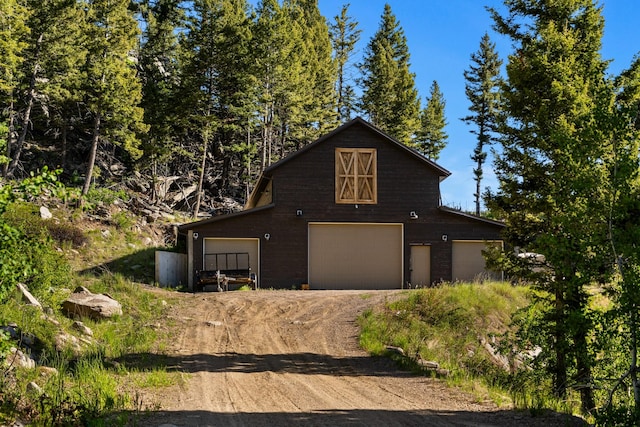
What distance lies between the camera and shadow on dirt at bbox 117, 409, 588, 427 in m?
8.25

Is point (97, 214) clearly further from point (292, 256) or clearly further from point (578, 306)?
point (578, 306)

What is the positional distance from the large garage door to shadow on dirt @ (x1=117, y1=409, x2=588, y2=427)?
16769 mm

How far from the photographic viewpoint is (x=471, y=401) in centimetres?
1004

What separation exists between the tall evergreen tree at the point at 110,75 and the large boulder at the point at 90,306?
17036mm

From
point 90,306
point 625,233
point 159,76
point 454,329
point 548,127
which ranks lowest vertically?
point 454,329

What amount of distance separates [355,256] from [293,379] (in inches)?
585

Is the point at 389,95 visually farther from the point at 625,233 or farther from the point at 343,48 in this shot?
the point at 625,233

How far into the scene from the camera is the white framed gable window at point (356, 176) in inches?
1028

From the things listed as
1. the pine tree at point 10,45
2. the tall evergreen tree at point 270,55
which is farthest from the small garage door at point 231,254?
the tall evergreen tree at point 270,55

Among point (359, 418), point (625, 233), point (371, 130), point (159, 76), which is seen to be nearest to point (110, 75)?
point (159, 76)

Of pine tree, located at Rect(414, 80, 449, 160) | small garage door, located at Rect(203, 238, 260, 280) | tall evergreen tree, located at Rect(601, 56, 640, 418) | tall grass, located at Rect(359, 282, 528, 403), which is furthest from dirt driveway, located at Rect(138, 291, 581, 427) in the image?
pine tree, located at Rect(414, 80, 449, 160)

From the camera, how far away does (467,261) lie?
87.2 feet

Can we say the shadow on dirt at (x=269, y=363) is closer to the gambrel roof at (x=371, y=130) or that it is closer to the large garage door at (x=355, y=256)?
the large garage door at (x=355, y=256)

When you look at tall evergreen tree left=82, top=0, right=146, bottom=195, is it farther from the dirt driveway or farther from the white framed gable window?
the dirt driveway
